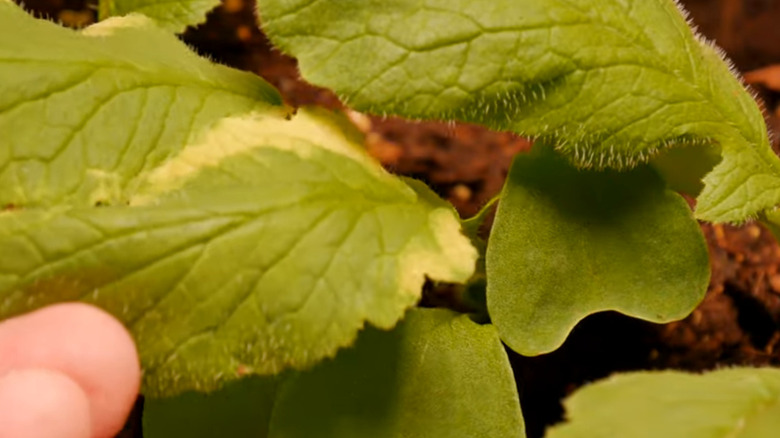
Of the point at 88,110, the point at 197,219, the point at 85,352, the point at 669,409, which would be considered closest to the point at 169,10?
the point at 88,110

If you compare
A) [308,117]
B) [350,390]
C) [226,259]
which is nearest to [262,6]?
[308,117]

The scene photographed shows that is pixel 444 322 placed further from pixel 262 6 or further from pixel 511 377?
pixel 262 6

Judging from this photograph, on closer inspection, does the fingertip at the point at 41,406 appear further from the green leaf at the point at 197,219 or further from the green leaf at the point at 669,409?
the green leaf at the point at 669,409

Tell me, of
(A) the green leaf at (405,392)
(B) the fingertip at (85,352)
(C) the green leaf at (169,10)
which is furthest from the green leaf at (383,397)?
(C) the green leaf at (169,10)

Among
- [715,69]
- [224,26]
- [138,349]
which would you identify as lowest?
[224,26]

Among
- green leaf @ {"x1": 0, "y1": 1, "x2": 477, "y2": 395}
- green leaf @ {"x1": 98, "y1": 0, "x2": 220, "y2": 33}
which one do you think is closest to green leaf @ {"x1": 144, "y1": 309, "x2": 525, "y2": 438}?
green leaf @ {"x1": 0, "y1": 1, "x2": 477, "y2": 395}

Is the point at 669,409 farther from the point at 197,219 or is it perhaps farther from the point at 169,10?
the point at 169,10

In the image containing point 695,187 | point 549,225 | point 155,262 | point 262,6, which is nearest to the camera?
point 155,262
